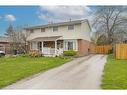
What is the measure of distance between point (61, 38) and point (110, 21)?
40.7 feet

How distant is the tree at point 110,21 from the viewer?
3622 cm

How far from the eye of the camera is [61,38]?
27906 millimetres

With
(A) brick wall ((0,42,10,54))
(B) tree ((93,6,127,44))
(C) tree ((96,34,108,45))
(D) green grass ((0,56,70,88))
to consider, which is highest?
(B) tree ((93,6,127,44))

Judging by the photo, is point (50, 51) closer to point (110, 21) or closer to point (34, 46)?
point (34, 46)

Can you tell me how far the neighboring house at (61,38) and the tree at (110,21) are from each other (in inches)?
352

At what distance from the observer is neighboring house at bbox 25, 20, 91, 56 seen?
27016 millimetres

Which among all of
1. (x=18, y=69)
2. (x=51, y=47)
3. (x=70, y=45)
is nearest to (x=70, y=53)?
(x=70, y=45)

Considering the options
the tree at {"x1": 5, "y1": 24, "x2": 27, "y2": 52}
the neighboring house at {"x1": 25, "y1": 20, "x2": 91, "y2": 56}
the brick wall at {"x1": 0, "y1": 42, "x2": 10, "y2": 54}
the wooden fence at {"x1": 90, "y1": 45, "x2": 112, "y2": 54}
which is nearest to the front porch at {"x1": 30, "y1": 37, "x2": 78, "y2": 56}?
the neighboring house at {"x1": 25, "y1": 20, "x2": 91, "y2": 56}

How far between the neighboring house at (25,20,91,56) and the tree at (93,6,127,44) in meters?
8.94

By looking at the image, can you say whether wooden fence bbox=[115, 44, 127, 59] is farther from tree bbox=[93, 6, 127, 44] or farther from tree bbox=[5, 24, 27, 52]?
tree bbox=[5, 24, 27, 52]

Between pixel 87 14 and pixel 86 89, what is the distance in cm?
2791
